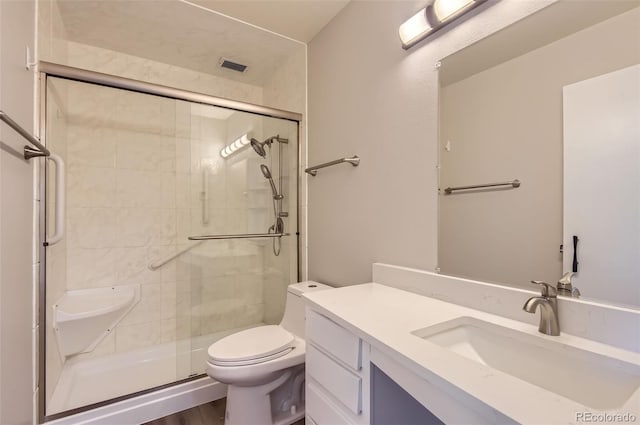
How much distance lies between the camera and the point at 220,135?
187 cm

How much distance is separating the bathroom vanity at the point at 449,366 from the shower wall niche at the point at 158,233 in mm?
1079

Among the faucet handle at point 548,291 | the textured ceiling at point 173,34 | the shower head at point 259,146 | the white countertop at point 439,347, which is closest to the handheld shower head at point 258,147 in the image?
the shower head at point 259,146

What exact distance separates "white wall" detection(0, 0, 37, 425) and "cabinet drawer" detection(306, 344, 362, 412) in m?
1.01

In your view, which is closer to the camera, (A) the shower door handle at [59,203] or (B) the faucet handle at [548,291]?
(B) the faucet handle at [548,291]

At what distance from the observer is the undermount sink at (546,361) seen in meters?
0.61

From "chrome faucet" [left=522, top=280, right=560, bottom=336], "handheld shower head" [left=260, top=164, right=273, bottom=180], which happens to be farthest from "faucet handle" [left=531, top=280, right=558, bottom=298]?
"handheld shower head" [left=260, top=164, right=273, bottom=180]

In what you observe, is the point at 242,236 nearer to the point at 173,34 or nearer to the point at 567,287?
the point at 173,34

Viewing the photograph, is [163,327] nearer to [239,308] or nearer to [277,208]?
[239,308]

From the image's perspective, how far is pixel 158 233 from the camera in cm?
230

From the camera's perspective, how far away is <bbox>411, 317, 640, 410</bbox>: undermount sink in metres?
0.61

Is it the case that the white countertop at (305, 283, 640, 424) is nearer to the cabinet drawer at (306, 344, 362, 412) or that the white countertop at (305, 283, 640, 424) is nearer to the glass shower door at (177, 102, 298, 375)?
the cabinet drawer at (306, 344, 362, 412)

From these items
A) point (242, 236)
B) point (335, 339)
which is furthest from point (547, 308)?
point (242, 236)

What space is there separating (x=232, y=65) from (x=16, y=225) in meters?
1.88

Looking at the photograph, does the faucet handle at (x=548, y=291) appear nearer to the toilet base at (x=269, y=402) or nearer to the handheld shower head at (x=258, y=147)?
the toilet base at (x=269, y=402)
